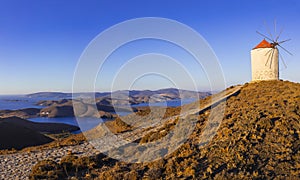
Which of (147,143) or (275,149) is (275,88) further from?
(147,143)

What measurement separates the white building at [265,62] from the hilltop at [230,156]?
9118 mm

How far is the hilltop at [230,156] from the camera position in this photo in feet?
25.8

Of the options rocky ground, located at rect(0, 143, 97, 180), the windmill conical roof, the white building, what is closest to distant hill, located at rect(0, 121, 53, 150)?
rocky ground, located at rect(0, 143, 97, 180)

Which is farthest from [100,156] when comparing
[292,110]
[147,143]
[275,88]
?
[275,88]

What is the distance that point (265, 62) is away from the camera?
2198cm

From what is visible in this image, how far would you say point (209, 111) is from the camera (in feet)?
54.3

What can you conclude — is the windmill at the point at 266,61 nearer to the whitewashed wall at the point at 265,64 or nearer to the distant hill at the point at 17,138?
the whitewashed wall at the point at 265,64

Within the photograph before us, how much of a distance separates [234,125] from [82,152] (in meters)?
8.15

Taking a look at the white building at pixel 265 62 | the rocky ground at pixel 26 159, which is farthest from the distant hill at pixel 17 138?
the white building at pixel 265 62

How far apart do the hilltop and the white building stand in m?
9.12

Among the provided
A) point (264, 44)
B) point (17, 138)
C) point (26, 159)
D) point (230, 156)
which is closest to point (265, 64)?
point (264, 44)

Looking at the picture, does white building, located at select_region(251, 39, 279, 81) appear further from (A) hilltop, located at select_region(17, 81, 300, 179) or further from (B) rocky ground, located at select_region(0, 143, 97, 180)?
(B) rocky ground, located at select_region(0, 143, 97, 180)

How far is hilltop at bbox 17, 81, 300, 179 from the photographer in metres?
7.86

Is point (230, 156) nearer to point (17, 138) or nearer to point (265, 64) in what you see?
point (265, 64)
